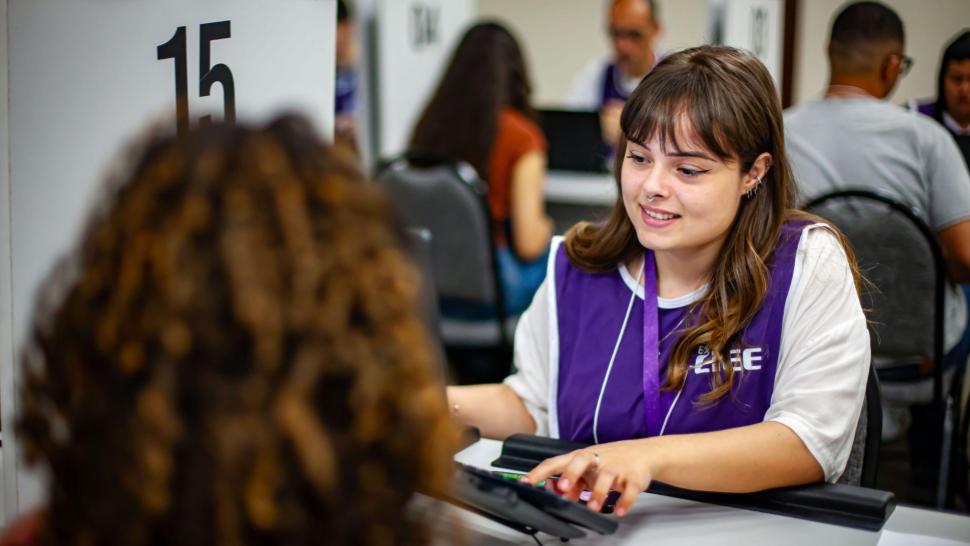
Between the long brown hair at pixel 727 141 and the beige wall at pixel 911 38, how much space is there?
4.42 ft

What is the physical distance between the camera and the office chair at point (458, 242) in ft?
8.52

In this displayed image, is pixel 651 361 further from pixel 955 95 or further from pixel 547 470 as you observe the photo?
pixel 955 95

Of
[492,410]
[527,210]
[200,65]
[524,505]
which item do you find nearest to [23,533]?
[524,505]

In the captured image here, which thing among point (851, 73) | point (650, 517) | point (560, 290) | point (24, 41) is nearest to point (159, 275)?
point (650, 517)

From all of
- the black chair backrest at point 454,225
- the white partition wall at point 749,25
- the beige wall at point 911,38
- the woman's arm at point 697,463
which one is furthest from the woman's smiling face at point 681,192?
Answer: the white partition wall at point 749,25

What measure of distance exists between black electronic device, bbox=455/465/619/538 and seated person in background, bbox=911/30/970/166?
1964mm

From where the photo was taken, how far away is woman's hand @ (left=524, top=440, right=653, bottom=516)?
116 centimetres

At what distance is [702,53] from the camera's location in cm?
144

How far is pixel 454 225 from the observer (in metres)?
2.62

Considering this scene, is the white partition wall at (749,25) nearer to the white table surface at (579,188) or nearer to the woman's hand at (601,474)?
the white table surface at (579,188)

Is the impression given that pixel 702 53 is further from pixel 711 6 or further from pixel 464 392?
pixel 711 6

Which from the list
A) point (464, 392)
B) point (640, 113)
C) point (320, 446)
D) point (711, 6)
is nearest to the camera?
point (320, 446)

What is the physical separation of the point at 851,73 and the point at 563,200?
71.0 inches

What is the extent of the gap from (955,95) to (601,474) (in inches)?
78.3
